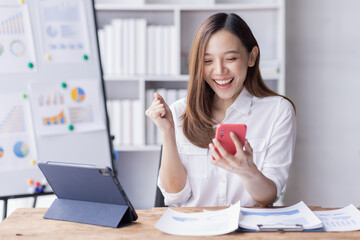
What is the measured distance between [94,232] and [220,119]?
2.55ft

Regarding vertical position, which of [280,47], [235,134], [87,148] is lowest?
[87,148]

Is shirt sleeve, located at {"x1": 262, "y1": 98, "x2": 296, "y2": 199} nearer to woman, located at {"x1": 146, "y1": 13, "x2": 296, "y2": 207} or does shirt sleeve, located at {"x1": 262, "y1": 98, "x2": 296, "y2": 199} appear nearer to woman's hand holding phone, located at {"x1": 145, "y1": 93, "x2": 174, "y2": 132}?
woman, located at {"x1": 146, "y1": 13, "x2": 296, "y2": 207}

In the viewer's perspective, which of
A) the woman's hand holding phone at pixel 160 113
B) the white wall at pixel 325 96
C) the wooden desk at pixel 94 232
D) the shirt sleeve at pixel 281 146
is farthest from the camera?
the white wall at pixel 325 96

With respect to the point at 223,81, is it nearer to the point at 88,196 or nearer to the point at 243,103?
the point at 243,103

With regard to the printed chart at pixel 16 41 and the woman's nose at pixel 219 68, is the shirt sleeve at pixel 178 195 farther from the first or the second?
the printed chart at pixel 16 41

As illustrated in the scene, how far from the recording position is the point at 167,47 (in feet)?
8.80

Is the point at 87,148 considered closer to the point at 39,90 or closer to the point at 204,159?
the point at 39,90

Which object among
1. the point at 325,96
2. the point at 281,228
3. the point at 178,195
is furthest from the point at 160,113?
the point at 325,96

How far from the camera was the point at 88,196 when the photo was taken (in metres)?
1.21

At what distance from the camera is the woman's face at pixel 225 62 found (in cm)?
158

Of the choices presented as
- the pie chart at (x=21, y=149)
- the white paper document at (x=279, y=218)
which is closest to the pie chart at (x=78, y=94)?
the pie chart at (x=21, y=149)

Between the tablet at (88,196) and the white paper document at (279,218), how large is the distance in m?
0.30

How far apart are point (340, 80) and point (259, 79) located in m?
A: 1.30

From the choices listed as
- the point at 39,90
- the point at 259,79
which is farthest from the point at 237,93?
the point at 39,90
